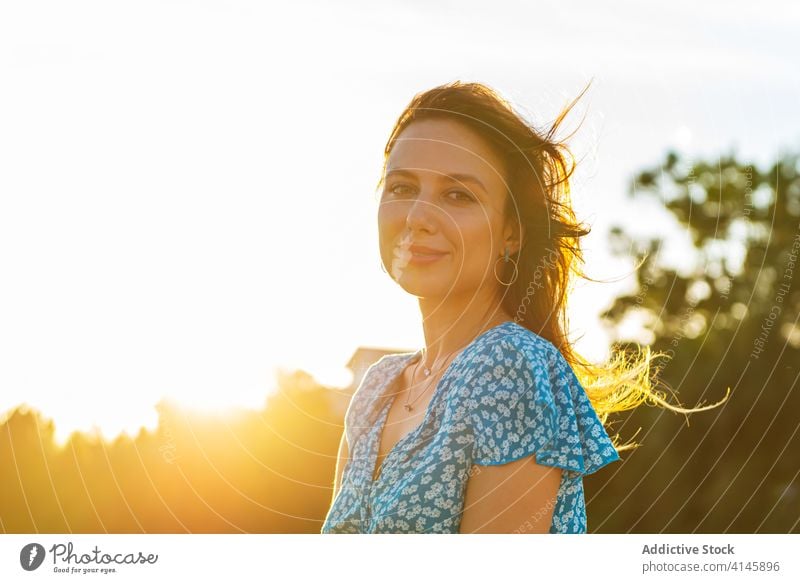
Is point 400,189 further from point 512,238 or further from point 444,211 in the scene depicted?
point 512,238

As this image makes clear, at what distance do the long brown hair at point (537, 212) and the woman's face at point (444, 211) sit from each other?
61mm

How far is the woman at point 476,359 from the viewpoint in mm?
2512

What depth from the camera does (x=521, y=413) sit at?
251 cm

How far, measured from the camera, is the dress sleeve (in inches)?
98.0

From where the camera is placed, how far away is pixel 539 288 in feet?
10.3

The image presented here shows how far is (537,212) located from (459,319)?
0.44 meters

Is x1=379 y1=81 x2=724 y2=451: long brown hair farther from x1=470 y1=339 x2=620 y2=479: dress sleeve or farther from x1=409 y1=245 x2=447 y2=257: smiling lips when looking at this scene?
x1=470 y1=339 x2=620 y2=479: dress sleeve

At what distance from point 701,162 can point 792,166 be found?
1.01m

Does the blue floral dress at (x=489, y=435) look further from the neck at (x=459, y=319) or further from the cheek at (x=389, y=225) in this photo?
the cheek at (x=389, y=225)

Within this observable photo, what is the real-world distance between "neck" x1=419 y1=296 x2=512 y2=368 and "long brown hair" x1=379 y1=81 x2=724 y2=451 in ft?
0.25
